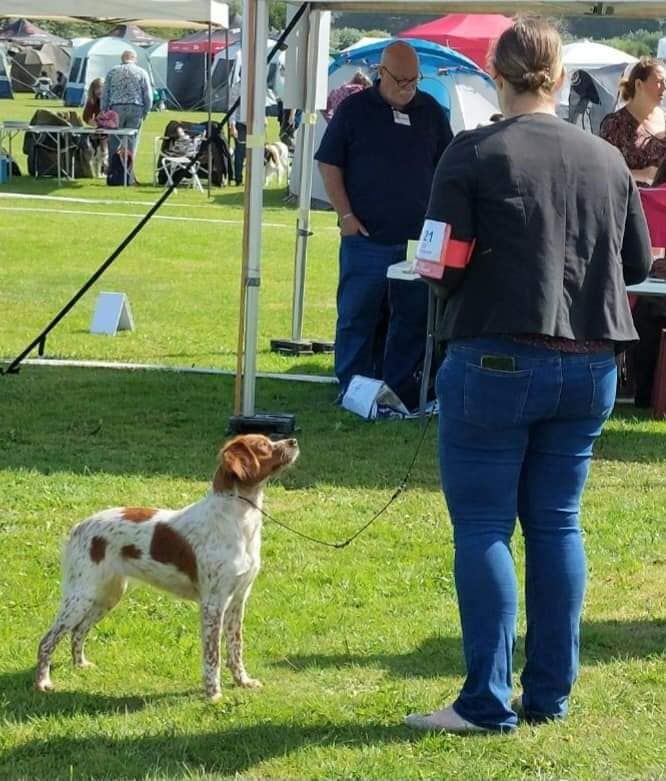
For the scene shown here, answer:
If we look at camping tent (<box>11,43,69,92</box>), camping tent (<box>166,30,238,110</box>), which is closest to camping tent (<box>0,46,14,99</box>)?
camping tent (<box>11,43,69,92</box>)

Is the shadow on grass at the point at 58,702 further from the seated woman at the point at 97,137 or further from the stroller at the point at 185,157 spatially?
the seated woman at the point at 97,137

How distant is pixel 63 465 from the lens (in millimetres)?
6789

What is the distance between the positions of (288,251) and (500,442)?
41.9ft

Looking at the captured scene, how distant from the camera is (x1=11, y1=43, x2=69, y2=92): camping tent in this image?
4859 cm

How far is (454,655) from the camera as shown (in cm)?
451

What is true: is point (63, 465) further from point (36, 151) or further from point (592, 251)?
point (36, 151)

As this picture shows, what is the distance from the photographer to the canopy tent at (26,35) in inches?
2018

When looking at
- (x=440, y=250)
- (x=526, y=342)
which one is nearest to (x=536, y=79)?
(x=440, y=250)

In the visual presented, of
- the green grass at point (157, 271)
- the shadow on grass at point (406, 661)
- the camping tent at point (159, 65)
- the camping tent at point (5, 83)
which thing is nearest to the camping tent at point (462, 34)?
the green grass at point (157, 271)

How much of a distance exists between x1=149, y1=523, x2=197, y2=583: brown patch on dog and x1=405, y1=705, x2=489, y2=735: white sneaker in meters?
0.80

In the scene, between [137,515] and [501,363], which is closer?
[501,363]

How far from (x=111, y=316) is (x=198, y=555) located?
6.59 m

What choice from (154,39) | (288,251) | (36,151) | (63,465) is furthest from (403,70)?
(154,39)

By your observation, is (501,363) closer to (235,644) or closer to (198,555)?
(198,555)
